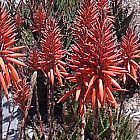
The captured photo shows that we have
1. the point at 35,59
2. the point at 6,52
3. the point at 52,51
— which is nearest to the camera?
the point at 6,52

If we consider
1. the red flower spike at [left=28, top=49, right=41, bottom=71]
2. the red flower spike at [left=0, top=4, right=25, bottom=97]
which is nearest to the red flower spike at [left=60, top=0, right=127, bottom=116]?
→ the red flower spike at [left=0, top=4, right=25, bottom=97]

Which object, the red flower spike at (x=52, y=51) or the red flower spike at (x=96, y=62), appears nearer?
the red flower spike at (x=96, y=62)

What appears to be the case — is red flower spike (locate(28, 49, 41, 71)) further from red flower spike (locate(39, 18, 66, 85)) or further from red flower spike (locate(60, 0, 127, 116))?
red flower spike (locate(60, 0, 127, 116))

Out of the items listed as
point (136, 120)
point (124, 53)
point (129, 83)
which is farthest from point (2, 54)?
point (129, 83)

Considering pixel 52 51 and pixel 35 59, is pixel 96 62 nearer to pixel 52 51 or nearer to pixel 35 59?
pixel 52 51

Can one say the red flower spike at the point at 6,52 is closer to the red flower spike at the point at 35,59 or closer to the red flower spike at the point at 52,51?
the red flower spike at the point at 52,51

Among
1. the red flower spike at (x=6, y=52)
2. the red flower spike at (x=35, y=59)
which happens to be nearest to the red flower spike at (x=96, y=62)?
the red flower spike at (x=6, y=52)

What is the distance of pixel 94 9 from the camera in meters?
2.57

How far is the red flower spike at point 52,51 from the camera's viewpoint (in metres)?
2.54

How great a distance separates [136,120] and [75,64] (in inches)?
106

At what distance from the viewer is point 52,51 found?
2.61 metres

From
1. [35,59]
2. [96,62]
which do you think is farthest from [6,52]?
[35,59]

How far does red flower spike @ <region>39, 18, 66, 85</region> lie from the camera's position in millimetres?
2541

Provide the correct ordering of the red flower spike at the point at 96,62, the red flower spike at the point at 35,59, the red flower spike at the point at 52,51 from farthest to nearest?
the red flower spike at the point at 35,59 < the red flower spike at the point at 52,51 < the red flower spike at the point at 96,62
